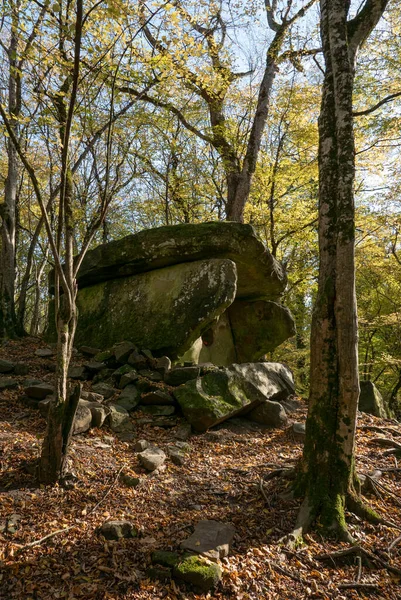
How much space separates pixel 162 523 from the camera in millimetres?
3676

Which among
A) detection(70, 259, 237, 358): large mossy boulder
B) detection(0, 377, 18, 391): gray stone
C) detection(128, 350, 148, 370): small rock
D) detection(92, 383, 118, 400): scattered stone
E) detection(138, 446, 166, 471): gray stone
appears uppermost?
detection(70, 259, 237, 358): large mossy boulder

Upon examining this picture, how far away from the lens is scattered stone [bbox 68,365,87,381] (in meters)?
6.86

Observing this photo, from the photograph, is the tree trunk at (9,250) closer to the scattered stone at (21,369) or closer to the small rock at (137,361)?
the scattered stone at (21,369)

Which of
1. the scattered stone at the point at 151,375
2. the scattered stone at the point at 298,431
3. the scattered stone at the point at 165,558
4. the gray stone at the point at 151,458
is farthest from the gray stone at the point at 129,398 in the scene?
the scattered stone at the point at 165,558

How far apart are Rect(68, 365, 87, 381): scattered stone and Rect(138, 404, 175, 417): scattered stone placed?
135 cm

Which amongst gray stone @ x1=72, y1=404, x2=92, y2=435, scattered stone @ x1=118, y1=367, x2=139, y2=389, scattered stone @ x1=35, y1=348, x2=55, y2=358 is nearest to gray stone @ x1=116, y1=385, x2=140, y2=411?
scattered stone @ x1=118, y1=367, x2=139, y2=389

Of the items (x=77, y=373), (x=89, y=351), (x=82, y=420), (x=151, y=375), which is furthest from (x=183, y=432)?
(x=89, y=351)

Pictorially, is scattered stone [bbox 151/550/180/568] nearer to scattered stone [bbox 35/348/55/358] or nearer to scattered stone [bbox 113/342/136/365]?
scattered stone [bbox 113/342/136/365]

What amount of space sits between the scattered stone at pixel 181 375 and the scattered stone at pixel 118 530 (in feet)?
11.1

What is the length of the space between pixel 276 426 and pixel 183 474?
2433mm

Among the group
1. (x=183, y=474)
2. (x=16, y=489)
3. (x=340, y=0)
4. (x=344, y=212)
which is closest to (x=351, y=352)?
(x=344, y=212)

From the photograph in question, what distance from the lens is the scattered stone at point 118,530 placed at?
132 inches

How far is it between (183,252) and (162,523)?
562cm

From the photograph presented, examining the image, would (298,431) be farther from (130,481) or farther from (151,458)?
(130,481)
